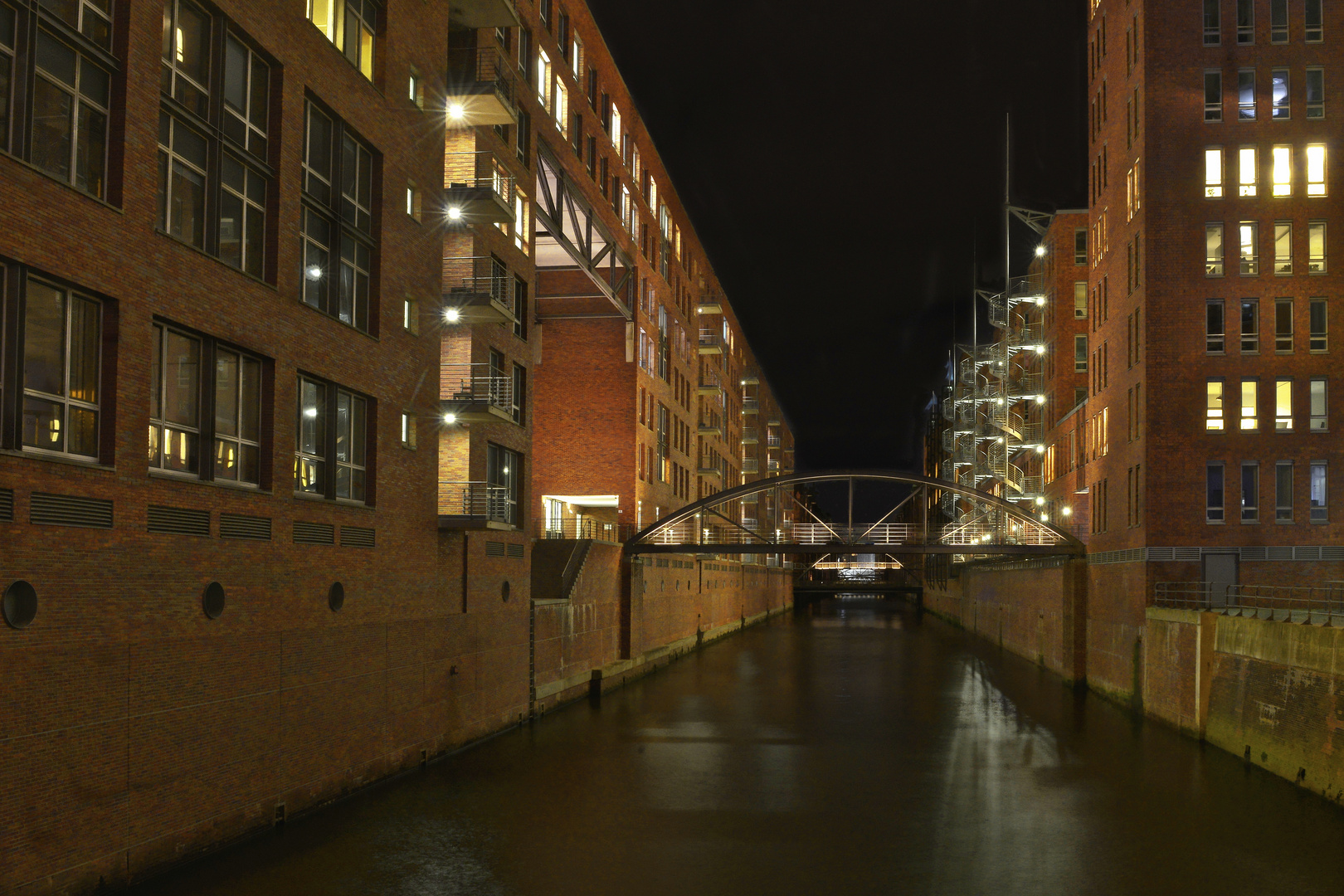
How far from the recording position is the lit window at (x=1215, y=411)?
33.6 meters

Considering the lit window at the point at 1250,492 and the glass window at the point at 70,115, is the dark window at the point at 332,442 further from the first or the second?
the lit window at the point at 1250,492

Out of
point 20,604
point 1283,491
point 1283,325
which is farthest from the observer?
point 1283,325

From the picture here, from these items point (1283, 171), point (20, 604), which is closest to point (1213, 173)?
point (1283, 171)

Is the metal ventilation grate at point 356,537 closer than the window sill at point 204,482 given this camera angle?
No

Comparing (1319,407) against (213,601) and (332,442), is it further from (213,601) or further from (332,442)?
(213,601)

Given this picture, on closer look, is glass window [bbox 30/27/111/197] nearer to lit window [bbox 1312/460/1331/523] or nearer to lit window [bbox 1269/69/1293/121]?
lit window [bbox 1312/460/1331/523]

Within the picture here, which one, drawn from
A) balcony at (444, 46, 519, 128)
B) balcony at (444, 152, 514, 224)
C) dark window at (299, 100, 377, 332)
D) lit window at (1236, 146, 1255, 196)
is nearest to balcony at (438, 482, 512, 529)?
dark window at (299, 100, 377, 332)

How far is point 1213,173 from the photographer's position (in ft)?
112

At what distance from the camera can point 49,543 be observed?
12.9 metres

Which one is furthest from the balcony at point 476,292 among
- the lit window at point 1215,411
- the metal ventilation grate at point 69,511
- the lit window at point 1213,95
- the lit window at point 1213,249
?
the lit window at point 1213,95

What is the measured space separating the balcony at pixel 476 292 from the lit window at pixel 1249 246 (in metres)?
20.9

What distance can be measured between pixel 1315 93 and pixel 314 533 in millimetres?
30810

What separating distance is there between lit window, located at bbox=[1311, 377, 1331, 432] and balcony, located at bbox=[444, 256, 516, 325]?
22408 millimetres

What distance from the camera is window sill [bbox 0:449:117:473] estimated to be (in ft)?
41.0
